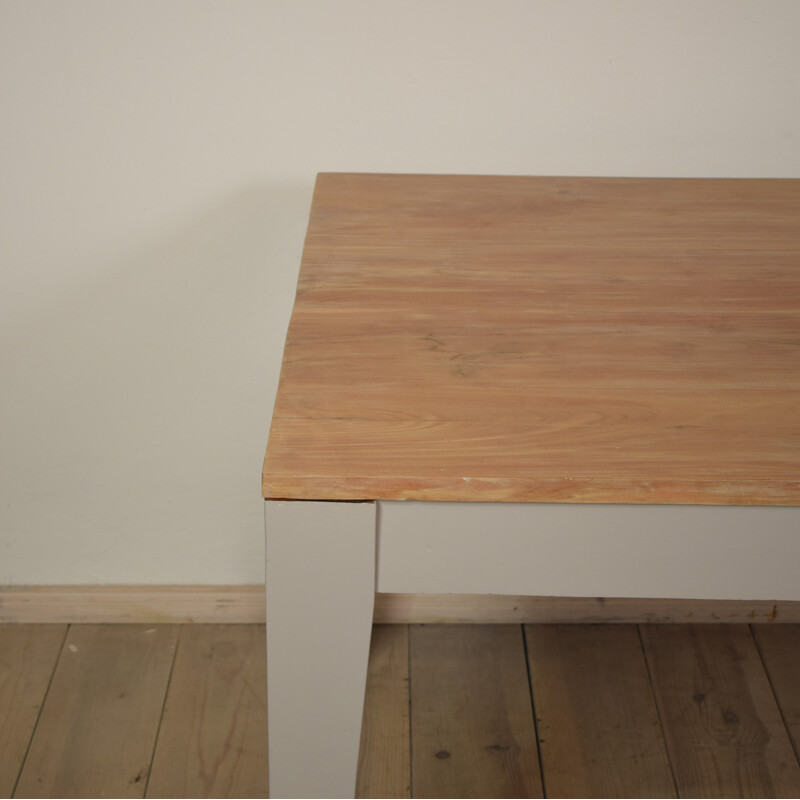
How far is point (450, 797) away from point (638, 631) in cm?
44

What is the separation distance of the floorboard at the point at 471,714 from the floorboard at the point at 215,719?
229 millimetres

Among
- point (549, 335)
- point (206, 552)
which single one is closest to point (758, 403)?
point (549, 335)

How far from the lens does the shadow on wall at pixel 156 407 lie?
4.20 ft

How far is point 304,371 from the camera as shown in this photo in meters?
0.79

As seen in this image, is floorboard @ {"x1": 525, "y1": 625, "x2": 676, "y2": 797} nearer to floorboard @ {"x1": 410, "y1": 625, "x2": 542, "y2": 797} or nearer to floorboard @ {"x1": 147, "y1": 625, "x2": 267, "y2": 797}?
floorboard @ {"x1": 410, "y1": 625, "x2": 542, "y2": 797}

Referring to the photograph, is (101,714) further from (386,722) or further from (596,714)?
(596,714)

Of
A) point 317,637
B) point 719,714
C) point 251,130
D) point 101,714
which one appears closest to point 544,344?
point 317,637

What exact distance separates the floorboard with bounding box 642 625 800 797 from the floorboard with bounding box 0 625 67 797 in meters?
0.90

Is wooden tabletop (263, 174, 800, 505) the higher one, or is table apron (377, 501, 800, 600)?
wooden tabletop (263, 174, 800, 505)

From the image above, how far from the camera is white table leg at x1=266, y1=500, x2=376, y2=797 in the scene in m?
0.70

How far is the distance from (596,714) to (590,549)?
0.79 meters

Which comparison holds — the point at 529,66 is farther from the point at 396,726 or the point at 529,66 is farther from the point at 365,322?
the point at 396,726

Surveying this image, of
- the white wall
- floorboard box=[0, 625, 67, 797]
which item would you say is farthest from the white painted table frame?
floorboard box=[0, 625, 67, 797]

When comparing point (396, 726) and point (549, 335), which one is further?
point (396, 726)
